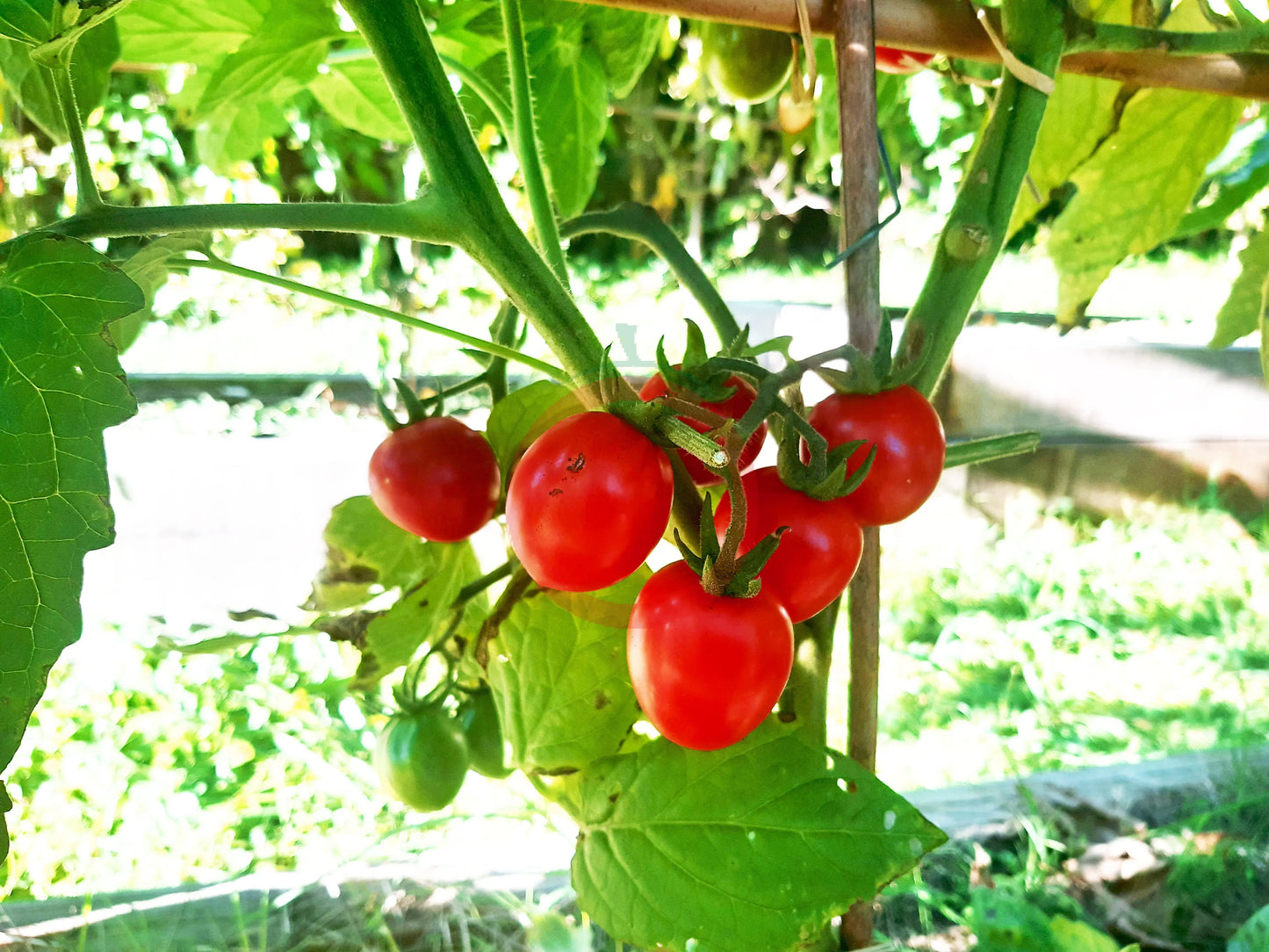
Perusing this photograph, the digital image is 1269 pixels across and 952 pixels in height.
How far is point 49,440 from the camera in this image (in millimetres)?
298

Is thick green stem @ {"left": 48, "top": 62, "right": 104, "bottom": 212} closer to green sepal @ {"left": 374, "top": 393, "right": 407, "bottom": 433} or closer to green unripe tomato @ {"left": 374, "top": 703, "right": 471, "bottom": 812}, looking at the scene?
green sepal @ {"left": 374, "top": 393, "right": 407, "bottom": 433}

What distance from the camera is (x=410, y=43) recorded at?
335 mm

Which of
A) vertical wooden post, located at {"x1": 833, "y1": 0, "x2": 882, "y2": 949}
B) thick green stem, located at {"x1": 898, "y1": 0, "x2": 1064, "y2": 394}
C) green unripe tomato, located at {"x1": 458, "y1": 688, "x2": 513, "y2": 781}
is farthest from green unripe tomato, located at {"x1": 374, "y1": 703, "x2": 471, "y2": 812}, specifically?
thick green stem, located at {"x1": 898, "y1": 0, "x2": 1064, "y2": 394}

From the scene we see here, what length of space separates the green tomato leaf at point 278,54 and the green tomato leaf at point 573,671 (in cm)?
35

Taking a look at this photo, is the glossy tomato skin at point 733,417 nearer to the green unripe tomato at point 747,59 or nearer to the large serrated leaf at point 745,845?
the large serrated leaf at point 745,845

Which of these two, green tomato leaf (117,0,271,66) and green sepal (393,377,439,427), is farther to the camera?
green tomato leaf (117,0,271,66)

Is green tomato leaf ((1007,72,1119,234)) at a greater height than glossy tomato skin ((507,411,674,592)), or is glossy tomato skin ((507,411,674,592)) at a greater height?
green tomato leaf ((1007,72,1119,234))

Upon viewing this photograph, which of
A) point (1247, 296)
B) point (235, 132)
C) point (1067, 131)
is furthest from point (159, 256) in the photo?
point (1247, 296)

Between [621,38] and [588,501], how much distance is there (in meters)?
0.39

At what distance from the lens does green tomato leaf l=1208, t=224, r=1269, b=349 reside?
63 centimetres

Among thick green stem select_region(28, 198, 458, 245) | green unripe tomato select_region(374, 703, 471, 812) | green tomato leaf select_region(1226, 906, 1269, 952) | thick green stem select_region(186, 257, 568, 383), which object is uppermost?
thick green stem select_region(28, 198, 458, 245)

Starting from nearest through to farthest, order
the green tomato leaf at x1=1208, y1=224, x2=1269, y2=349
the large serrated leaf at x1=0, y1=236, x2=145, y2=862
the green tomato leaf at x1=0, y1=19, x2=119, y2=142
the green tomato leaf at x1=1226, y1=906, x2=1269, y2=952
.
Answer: the large serrated leaf at x1=0, y1=236, x2=145, y2=862, the green tomato leaf at x1=0, y1=19, x2=119, y2=142, the green tomato leaf at x1=1208, y1=224, x2=1269, y2=349, the green tomato leaf at x1=1226, y1=906, x2=1269, y2=952

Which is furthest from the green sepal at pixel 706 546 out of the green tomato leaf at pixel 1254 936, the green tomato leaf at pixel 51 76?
the green tomato leaf at pixel 1254 936

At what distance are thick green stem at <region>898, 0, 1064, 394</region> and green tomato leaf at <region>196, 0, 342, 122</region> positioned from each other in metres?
0.36
